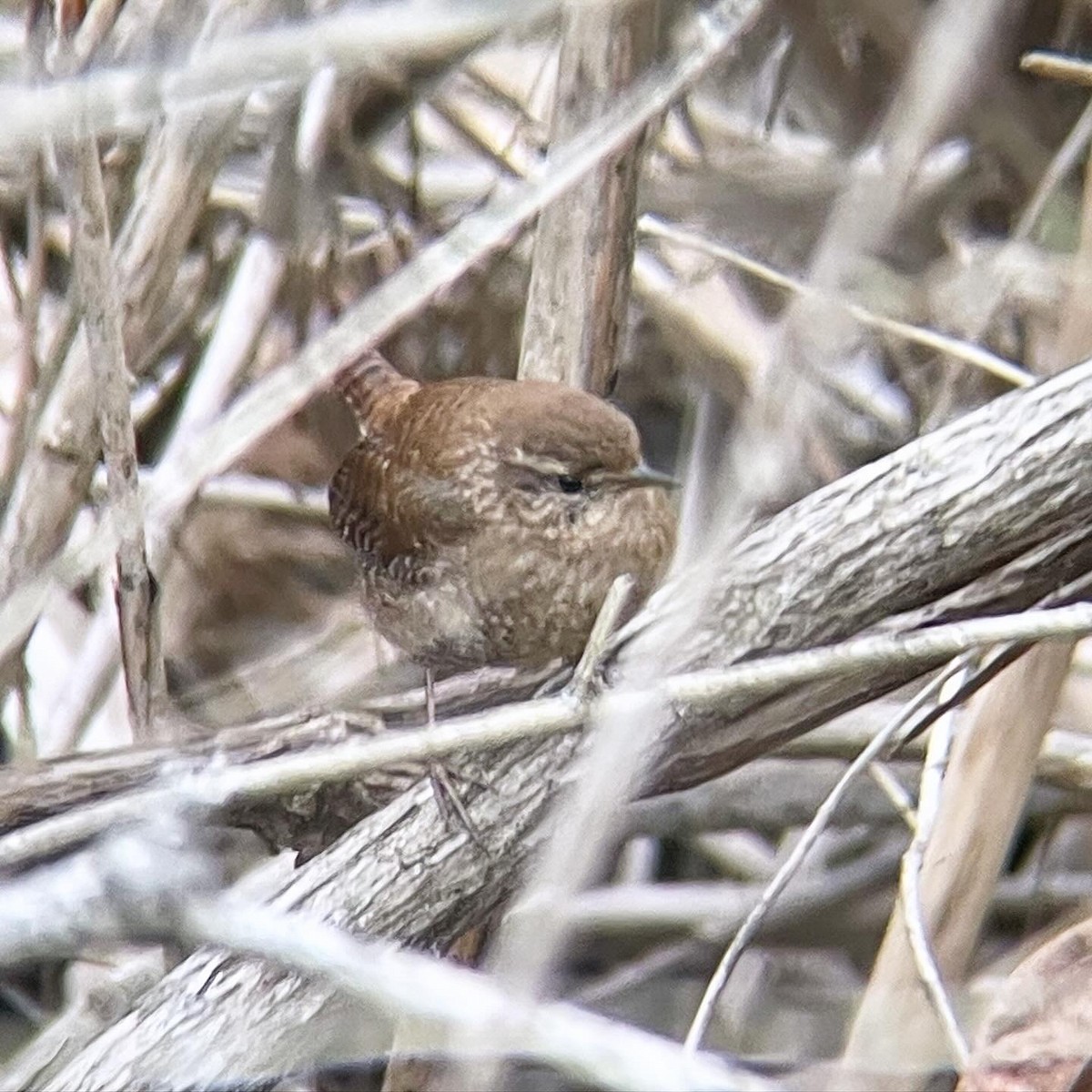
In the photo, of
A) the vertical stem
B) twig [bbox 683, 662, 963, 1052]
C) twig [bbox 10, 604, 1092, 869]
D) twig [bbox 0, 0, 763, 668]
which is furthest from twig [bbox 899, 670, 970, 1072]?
twig [bbox 0, 0, 763, 668]

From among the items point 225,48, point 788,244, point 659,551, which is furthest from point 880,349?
point 225,48

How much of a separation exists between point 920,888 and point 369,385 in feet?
4.38

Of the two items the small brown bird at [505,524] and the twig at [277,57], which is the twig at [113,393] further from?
the twig at [277,57]

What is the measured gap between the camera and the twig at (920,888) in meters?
1.72

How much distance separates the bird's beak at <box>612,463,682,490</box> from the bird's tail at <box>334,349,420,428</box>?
0.55 meters

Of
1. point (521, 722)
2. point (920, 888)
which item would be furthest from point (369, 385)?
point (521, 722)

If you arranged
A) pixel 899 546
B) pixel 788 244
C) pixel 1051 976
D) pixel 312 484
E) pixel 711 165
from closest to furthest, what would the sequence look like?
1. pixel 1051 976
2. pixel 899 546
3. pixel 711 165
4. pixel 788 244
5. pixel 312 484

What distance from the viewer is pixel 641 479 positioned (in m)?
2.43

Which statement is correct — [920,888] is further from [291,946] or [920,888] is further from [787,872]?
[291,946]

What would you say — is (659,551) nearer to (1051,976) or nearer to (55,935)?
(1051,976)

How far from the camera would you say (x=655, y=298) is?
3303 millimetres

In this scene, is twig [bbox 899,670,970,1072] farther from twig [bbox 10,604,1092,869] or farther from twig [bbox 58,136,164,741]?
twig [bbox 58,136,164,741]

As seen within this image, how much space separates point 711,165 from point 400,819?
48.2 inches

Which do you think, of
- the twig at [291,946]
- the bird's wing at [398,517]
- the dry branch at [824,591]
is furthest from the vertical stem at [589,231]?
the twig at [291,946]
